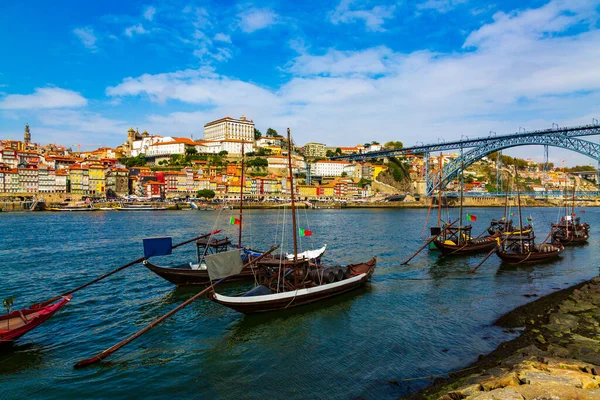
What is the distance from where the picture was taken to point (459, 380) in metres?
7.62

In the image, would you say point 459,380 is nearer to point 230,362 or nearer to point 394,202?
point 230,362

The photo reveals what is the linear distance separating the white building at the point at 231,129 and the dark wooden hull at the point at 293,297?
10215 cm

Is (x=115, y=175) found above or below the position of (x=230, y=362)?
above

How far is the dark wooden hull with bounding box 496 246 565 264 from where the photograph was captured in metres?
20.2

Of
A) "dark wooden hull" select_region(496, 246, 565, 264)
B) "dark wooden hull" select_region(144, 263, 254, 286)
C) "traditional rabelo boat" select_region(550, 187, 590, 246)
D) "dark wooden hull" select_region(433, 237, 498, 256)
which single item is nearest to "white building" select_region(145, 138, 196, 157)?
"traditional rabelo boat" select_region(550, 187, 590, 246)

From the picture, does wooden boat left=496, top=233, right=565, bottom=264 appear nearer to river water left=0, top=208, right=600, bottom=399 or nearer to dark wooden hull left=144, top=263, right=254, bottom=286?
river water left=0, top=208, right=600, bottom=399

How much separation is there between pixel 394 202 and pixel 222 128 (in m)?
53.5

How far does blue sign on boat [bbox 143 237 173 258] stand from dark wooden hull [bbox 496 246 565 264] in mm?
16059

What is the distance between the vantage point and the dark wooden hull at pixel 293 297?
452 inches

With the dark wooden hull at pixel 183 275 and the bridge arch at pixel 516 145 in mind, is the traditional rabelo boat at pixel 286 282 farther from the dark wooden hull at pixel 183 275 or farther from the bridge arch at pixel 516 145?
the bridge arch at pixel 516 145

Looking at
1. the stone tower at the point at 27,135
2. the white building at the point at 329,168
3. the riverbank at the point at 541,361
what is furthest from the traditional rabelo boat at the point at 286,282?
the stone tower at the point at 27,135

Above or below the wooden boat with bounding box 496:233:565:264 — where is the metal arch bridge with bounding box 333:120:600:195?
above

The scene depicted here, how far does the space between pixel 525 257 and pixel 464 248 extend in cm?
359

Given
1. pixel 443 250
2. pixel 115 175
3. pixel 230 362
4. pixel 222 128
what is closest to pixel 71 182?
pixel 115 175
